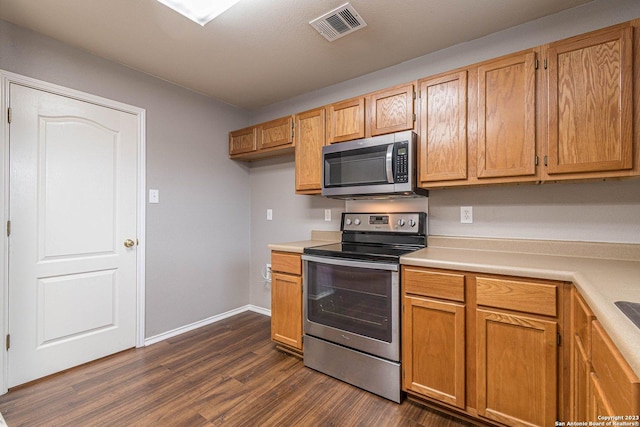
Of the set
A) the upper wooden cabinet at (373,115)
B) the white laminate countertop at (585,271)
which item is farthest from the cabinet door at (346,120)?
the white laminate countertop at (585,271)

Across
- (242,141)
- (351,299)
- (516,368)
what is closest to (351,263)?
(351,299)

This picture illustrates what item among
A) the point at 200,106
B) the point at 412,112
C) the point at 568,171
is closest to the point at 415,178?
the point at 412,112

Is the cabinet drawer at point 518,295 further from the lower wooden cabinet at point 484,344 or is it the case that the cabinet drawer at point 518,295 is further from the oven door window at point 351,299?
the oven door window at point 351,299

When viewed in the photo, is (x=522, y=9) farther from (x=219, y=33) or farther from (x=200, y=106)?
(x=200, y=106)

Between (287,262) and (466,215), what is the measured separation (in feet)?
4.72

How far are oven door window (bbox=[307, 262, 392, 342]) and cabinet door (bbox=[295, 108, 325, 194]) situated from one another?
746 mm

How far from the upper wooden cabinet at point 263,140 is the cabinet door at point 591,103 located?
1.92 metres

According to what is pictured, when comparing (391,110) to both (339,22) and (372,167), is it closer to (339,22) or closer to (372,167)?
(372,167)

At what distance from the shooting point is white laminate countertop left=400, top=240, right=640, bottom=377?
741mm

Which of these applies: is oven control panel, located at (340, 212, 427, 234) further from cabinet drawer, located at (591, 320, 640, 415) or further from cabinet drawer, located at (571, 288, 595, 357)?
cabinet drawer, located at (591, 320, 640, 415)

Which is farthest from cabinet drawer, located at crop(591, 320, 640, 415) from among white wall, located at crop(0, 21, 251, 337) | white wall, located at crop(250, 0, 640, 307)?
white wall, located at crop(0, 21, 251, 337)

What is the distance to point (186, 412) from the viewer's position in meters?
1.70

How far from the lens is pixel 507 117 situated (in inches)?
66.9

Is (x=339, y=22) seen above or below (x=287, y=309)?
above
